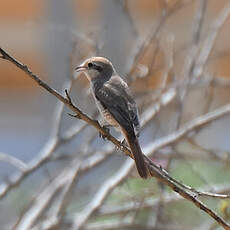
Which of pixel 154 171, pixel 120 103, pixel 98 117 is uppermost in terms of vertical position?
pixel 154 171

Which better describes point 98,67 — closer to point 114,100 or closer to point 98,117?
point 114,100

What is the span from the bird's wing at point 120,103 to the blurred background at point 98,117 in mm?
251

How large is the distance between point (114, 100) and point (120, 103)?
0.16 ft

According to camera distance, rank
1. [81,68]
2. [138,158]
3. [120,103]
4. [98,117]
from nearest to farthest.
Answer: [138,158]
[120,103]
[81,68]
[98,117]

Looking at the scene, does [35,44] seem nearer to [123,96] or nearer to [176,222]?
[176,222]

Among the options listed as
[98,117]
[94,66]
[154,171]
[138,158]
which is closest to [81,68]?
[94,66]

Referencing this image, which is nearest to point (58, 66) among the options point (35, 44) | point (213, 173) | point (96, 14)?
point (96, 14)

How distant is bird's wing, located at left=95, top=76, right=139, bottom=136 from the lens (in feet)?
12.6

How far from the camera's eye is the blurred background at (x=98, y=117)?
450cm

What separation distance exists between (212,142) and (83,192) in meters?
3.19

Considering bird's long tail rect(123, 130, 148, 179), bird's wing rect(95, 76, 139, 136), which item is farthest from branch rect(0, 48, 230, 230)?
bird's wing rect(95, 76, 139, 136)

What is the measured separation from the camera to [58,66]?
1043 cm

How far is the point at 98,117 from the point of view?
4.77m

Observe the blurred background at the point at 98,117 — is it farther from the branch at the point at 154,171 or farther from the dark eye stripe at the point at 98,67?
the branch at the point at 154,171
